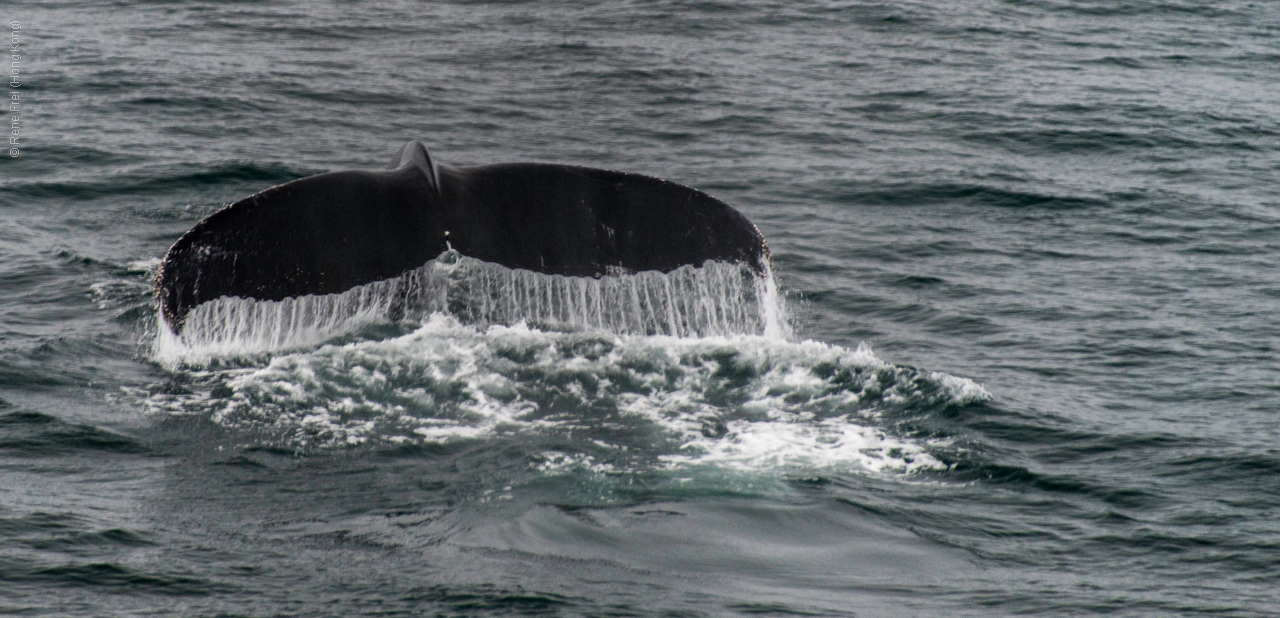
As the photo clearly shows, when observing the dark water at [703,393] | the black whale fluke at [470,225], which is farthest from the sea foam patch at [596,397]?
the black whale fluke at [470,225]

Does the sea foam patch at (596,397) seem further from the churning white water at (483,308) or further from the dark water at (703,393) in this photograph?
the churning white water at (483,308)

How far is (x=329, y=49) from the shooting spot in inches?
699

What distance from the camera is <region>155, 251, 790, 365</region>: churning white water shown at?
6.55 m

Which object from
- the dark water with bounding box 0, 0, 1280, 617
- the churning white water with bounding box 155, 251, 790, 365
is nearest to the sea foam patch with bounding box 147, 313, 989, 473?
the dark water with bounding box 0, 0, 1280, 617

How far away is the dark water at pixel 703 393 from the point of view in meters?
5.24

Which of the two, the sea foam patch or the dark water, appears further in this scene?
the sea foam patch

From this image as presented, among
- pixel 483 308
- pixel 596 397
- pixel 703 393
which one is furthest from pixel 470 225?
pixel 483 308

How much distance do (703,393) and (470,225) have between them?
5.10ft

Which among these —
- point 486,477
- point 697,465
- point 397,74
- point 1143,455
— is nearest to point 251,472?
point 486,477

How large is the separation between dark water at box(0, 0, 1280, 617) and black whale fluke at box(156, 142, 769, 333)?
81 cm

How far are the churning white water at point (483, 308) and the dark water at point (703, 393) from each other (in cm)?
18

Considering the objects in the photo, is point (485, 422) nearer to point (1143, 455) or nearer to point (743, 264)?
point (743, 264)

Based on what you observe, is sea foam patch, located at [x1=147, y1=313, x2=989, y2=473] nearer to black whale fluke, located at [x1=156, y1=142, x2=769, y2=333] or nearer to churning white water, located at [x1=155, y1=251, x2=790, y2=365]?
churning white water, located at [x1=155, y1=251, x2=790, y2=365]

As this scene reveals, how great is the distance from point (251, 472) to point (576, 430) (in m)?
1.58
